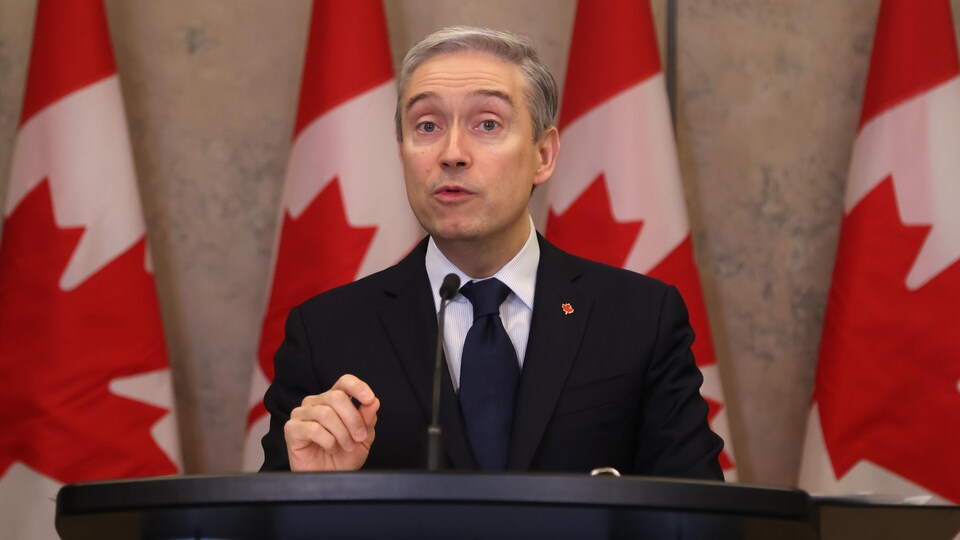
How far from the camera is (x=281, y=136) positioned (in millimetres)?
3543

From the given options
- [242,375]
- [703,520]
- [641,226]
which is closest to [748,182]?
[641,226]

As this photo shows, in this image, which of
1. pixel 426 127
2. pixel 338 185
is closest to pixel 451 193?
pixel 426 127

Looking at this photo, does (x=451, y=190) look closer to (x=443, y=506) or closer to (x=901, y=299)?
(x=443, y=506)

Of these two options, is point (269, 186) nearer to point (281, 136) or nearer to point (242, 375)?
point (281, 136)

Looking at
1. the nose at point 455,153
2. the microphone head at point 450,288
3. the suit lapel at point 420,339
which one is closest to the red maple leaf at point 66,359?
the suit lapel at point 420,339

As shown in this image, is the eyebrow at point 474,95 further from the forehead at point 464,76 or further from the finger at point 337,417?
the finger at point 337,417

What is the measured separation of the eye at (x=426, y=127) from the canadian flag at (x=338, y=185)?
98 centimetres

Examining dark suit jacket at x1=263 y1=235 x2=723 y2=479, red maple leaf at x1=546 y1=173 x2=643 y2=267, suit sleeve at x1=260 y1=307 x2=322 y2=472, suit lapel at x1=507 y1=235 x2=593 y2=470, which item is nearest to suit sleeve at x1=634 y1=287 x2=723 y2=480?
dark suit jacket at x1=263 y1=235 x2=723 y2=479

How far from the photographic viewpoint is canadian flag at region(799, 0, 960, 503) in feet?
10.0

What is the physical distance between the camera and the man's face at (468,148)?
216cm

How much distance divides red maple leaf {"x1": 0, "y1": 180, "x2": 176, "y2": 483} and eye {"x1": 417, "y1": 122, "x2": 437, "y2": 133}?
1306mm

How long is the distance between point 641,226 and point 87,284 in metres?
1.58

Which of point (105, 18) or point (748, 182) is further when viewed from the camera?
point (748, 182)

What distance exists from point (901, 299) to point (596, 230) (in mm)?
878
